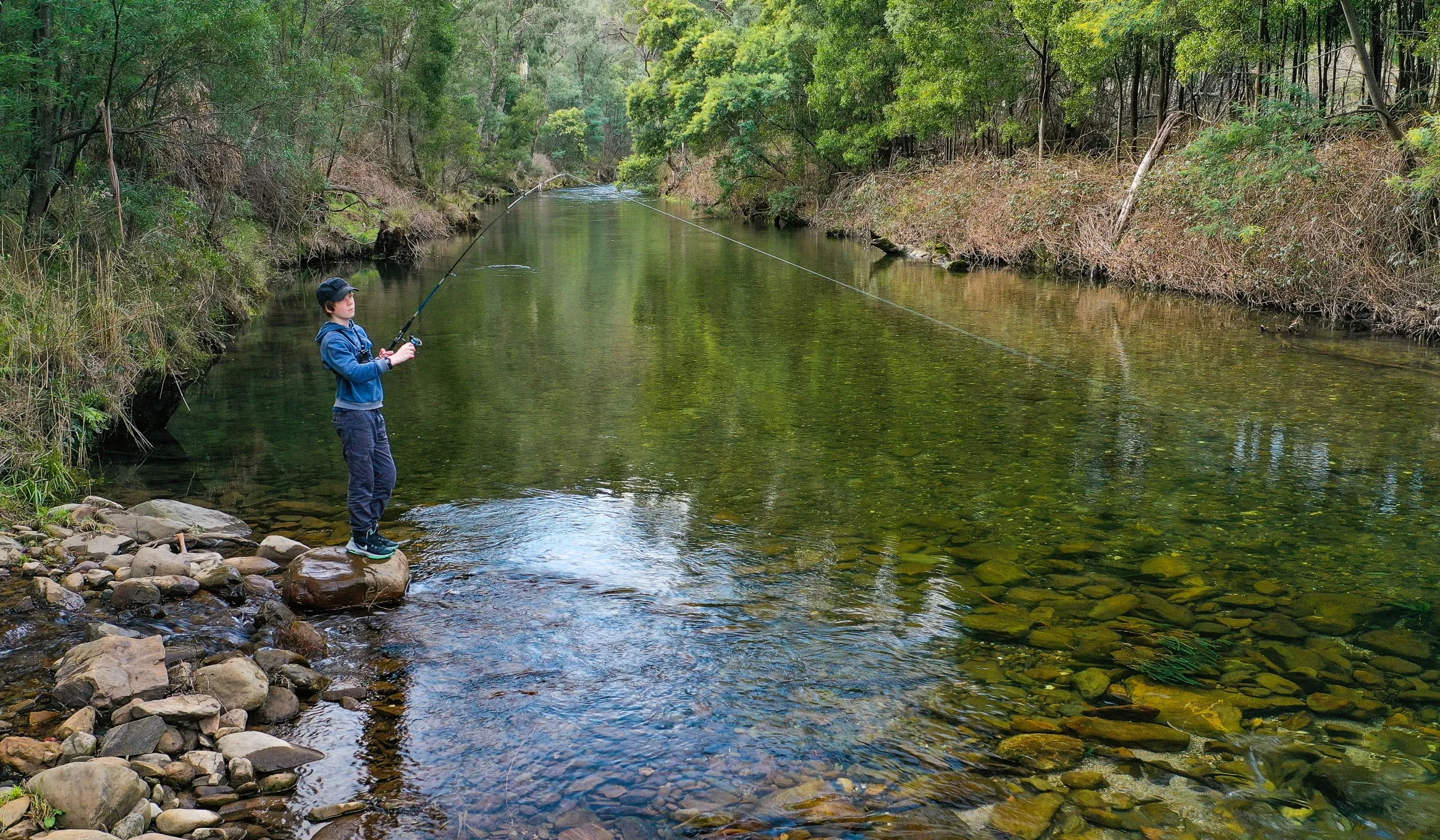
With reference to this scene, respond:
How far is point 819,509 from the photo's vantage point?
7.79 meters

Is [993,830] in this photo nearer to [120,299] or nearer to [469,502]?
[469,502]

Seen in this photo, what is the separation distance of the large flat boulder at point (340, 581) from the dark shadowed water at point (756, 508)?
16 cm

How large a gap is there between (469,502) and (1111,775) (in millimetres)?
5187

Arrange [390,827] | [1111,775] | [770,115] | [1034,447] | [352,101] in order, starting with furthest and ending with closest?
[770,115], [352,101], [1034,447], [1111,775], [390,827]

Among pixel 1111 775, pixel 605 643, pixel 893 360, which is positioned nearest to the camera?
pixel 1111 775

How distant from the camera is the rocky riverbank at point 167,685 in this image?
376cm

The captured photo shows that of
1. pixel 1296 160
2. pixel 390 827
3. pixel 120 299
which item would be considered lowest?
pixel 390 827

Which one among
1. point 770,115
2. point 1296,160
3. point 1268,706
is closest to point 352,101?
point 770,115

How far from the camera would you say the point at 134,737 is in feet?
13.8

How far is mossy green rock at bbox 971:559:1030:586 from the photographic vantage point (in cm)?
643

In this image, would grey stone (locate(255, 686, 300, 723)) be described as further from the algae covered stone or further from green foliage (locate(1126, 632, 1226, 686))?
green foliage (locate(1126, 632, 1226, 686))

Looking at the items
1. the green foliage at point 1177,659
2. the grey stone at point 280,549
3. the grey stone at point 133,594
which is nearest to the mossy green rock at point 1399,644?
the green foliage at point 1177,659

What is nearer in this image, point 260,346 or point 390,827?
point 390,827

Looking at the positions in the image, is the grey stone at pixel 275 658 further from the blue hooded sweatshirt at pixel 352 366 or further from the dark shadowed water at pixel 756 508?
the blue hooded sweatshirt at pixel 352 366
